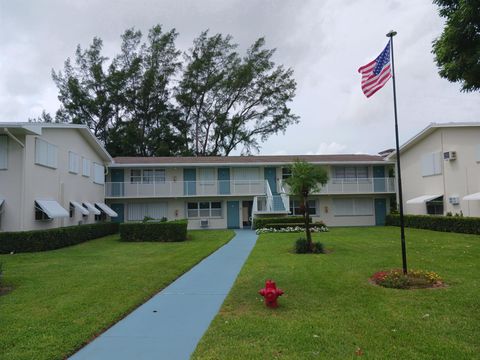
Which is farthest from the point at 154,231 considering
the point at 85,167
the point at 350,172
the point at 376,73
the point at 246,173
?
the point at 350,172

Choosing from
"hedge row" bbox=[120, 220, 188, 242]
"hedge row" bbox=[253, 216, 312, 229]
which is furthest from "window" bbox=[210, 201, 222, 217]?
"hedge row" bbox=[120, 220, 188, 242]

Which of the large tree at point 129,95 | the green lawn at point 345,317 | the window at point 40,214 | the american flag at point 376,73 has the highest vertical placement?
the large tree at point 129,95

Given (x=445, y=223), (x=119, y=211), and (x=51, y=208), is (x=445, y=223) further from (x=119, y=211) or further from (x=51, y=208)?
(x=119, y=211)

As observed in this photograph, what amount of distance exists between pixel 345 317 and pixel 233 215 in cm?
2420

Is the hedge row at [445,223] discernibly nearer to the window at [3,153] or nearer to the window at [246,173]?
the window at [246,173]

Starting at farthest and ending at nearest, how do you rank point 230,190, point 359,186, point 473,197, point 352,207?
point 352,207 < point 359,186 < point 230,190 < point 473,197

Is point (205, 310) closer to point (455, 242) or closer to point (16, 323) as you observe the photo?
point (16, 323)

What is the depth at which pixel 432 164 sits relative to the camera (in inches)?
1031

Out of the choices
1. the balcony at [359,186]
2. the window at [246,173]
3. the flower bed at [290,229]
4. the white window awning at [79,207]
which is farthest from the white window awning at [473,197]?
the white window awning at [79,207]

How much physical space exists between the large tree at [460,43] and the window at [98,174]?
77.4 feet

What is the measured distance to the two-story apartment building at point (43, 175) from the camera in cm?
1708

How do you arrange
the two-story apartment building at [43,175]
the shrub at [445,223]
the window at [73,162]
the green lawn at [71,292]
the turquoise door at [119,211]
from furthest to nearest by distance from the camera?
the turquoise door at [119,211]
the window at [73,162]
the shrub at [445,223]
the two-story apartment building at [43,175]
the green lawn at [71,292]

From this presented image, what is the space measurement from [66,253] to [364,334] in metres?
13.6

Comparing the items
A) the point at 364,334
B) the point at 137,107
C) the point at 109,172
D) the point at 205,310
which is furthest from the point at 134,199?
the point at 364,334
